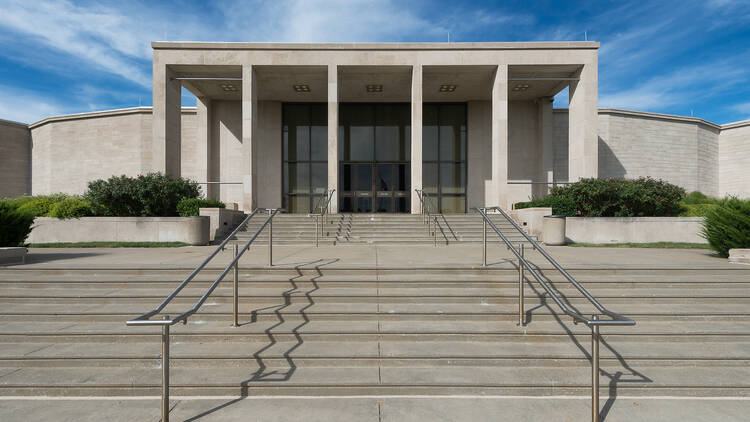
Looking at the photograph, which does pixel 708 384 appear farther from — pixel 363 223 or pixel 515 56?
pixel 515 56

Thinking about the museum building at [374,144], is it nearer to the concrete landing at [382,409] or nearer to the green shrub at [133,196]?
the green shrub at [133,196]

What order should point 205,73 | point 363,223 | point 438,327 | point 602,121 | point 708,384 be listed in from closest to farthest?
point 708,384, point 438,327, point 363,223, point 205,73, point 602,121

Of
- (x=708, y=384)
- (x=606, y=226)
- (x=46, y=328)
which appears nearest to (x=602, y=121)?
(x=606, y=226)

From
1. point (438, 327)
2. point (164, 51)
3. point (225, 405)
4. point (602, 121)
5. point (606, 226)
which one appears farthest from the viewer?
point (602, 121)

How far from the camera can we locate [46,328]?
4.94 m

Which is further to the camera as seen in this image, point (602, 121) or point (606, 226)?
point (602, 121)

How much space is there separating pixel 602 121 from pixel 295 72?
733 inches

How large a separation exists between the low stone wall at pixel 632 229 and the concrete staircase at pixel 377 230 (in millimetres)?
2093

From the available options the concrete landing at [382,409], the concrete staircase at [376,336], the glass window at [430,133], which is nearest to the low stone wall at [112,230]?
the concrete staircase at [376,336]

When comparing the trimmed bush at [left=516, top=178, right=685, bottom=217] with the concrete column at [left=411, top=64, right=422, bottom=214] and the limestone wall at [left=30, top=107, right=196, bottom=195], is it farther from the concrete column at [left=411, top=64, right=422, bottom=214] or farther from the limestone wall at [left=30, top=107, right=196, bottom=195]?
the limestone wall at [left=30, top=107, right=196, bottom=195]

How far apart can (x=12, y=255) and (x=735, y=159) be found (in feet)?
124

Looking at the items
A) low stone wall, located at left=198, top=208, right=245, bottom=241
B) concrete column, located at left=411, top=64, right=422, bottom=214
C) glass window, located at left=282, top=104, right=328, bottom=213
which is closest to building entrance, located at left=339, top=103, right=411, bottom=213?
glass window, located at left=282, top=104, right=328, bottom=213

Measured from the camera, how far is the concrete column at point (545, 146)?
21.8 metres

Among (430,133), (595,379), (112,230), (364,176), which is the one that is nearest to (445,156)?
(430,133)
